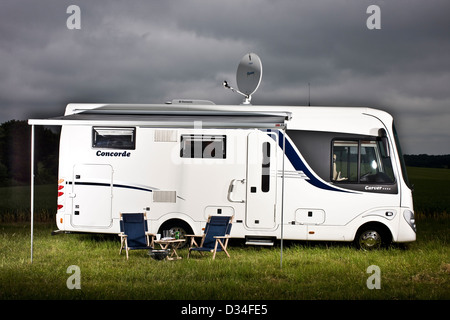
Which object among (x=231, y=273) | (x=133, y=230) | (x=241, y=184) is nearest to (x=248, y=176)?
(x=241, y=184)

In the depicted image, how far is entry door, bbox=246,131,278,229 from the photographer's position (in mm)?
10008

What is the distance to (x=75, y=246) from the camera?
10555 mm

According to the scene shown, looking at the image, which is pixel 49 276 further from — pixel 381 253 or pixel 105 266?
pixel 381 253

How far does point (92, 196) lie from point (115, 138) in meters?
1.20

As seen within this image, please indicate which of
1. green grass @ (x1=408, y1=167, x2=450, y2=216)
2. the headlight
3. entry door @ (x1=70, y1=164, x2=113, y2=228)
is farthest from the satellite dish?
green grass @ (x1=408, y1=167, x2=450, y2=216)

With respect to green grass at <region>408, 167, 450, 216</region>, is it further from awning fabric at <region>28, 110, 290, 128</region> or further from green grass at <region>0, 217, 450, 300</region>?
awning fabric at <region>28, 110, 290, 128</region>

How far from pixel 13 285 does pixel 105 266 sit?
1578mm

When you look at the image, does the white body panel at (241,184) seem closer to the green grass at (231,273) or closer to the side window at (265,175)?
the side window at (265,175)

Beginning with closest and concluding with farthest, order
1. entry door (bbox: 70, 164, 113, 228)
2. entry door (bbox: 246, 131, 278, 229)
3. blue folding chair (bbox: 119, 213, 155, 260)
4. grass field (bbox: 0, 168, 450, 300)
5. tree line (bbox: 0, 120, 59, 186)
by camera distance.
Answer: grass field (bbox: 0, 168, 450, 300) → blue folding chair (bbox: 119, 213, 155, 260) → entry door (bbox: 246, 131, 278, 229) → entry door (bbox: 70, 164, 113, 228) → tree line (bbox: 0, 120, 59, 186)

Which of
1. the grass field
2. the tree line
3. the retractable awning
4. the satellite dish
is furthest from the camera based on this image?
the tree line

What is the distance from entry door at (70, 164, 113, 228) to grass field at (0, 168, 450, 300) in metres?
0.54

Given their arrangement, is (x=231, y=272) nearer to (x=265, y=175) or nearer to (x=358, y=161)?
(x=265, y=175)

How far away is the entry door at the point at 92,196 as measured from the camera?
1033 cm
